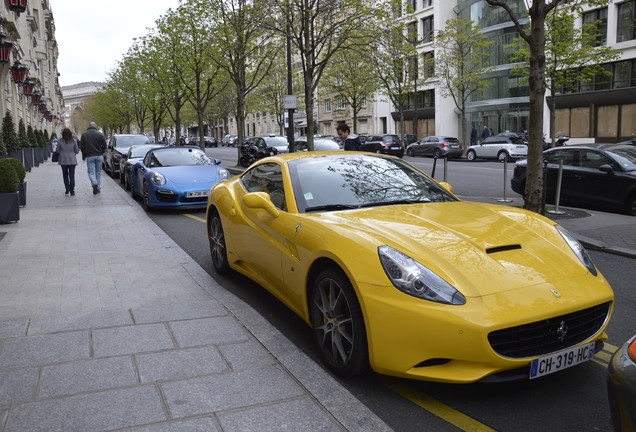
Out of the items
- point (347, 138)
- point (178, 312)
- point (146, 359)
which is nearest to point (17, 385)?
point (146, 359)

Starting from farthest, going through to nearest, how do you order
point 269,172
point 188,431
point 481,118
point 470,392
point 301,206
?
1. point 481,118
2. point 269,172
3. point 301,206
4. point 470,392
5. point 188,431

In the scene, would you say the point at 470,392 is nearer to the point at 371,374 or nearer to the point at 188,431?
the point at 371,374

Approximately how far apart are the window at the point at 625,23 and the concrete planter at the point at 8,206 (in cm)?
3570

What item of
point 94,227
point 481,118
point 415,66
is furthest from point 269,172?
point 481,118

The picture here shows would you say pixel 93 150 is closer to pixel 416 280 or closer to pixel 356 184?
pixel 356 184

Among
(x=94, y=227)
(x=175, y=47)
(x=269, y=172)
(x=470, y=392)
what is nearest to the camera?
(x=470, y=392)

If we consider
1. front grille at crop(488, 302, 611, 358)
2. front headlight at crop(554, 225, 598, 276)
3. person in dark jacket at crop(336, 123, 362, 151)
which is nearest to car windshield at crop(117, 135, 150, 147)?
person in dark jacket at crop(336, 123, 362, 151)

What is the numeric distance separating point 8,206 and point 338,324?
8133 millimetres

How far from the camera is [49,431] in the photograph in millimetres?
2809

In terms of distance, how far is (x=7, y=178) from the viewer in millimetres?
9570

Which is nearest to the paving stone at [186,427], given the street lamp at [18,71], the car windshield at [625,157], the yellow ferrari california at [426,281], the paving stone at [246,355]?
the paving stone at [246,355]

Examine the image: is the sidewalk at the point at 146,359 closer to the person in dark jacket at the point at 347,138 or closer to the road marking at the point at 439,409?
the road marking at the point at 439,409

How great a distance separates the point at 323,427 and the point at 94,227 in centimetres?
769

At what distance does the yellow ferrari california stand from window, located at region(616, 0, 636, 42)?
36593 millimetres
